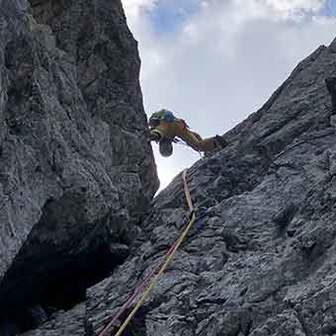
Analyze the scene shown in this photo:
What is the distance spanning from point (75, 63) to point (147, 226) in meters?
3.31

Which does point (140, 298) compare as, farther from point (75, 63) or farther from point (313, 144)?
point (75, 63)

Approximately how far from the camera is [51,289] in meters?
14.3

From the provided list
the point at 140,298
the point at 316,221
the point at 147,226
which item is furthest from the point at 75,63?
the point at 316,221

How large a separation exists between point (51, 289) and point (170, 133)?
605 cm

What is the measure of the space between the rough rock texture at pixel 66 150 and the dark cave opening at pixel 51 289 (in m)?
0.02

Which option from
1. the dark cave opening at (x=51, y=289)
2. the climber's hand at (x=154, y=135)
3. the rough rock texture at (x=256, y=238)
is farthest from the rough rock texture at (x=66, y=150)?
the climber's hand at (x=154, y=135)

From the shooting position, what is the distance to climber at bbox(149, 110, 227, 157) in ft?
62.0

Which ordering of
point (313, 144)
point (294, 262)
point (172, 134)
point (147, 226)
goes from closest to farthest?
point (294, 262) → point (313, 144) → point (147, 226) → point (172, 134)

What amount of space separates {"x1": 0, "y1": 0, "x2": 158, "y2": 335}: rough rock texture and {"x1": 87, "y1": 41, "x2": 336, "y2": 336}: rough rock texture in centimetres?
81

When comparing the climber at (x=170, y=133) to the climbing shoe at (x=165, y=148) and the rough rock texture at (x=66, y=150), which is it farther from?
the rough rock texture at (x=66, y=150)

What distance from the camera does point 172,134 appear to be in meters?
19.3

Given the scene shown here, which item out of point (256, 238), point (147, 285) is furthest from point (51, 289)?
point (256, 238)

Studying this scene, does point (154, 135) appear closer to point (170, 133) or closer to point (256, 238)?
point (170, 133)

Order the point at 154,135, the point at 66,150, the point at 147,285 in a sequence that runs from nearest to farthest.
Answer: the point at 147,285
the point at 66,150
the point at 154,135
